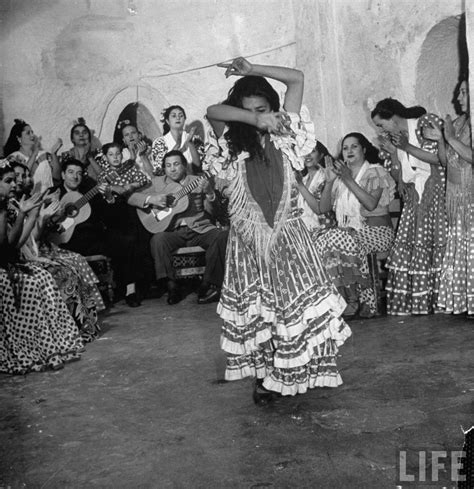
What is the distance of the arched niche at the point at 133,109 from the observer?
9.44 metres

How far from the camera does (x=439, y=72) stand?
7.16 metres

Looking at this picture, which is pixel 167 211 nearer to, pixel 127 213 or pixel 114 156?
pixel 127 213

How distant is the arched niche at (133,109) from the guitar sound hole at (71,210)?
8.08ft

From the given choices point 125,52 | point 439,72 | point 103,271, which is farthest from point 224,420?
point 125,52

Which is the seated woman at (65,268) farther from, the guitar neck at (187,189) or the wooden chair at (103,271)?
the guitar neck at (187,189)

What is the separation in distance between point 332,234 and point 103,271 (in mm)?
2655

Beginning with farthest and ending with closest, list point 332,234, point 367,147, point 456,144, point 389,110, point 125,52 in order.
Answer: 1. point 125,52
2. point 389,110
3. point 367,147
4. point 332,234
5. point 456,144

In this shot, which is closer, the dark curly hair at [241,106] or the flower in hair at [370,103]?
the dark curly hair at [241,106]

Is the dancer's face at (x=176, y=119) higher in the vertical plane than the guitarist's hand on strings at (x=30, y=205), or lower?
higher

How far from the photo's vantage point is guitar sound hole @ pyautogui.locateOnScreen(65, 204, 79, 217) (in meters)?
7.13

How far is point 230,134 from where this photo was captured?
3.66 metres

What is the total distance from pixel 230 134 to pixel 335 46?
16.1 feet

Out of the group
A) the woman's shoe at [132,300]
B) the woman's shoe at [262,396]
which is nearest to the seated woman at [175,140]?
the woman's shoe at [132,300]

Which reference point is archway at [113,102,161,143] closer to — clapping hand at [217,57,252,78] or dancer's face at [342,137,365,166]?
dancer's face at [342,137,365,166]
